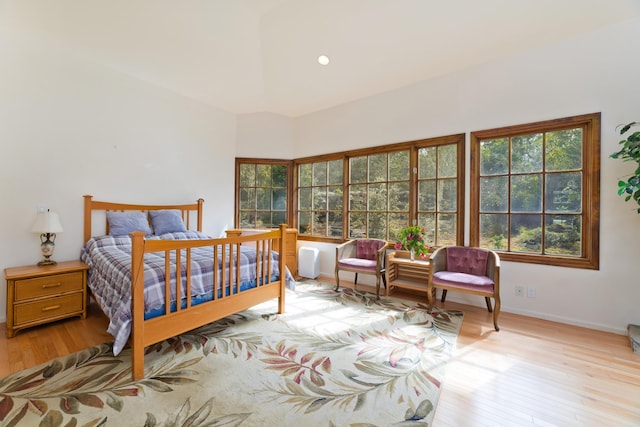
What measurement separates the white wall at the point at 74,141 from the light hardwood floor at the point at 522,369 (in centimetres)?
98

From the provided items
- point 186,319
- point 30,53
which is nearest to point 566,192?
point 186,319

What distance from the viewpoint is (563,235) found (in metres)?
2.83

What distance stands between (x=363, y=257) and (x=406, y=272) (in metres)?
0.66

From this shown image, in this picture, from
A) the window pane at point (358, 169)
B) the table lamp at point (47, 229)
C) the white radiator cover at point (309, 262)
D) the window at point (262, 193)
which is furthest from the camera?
the window at point (262, 193)

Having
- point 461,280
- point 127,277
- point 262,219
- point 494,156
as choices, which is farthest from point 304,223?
point 127,277

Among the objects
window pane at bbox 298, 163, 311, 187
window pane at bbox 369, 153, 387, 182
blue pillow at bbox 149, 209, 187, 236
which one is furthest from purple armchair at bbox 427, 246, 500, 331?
blue pillow at bbox 149, 209, 187, 236

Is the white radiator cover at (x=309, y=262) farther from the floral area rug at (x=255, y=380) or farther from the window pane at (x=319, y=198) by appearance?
the floral area rug at (x=255, y=380)

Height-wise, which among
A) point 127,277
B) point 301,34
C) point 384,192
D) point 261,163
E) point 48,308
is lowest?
point 48,308

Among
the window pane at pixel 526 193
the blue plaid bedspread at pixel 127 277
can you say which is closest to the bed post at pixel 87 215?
the blue plaid bedspread at pixel 127 277

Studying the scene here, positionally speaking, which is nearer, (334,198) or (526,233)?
(526,233)

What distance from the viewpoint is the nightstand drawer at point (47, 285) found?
237 centimetres

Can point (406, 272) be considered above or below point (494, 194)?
below

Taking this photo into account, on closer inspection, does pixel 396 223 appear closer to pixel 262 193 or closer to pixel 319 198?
pixel 319 198

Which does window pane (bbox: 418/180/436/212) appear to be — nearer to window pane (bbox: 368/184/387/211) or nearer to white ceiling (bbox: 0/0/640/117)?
window pane (bbox: 368/184/387/211)
